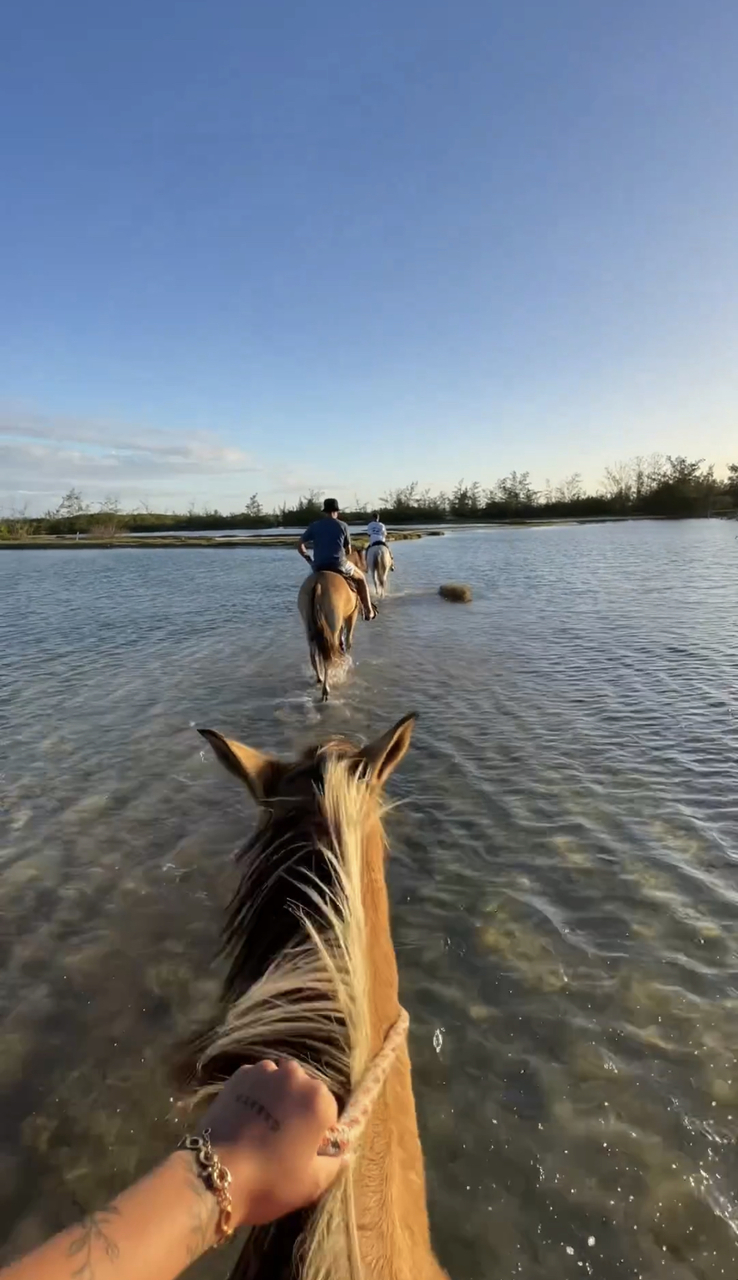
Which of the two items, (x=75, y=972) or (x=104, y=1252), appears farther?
(x=75, y=972)

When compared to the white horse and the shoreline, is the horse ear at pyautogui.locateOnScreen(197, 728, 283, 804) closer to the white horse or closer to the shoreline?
the white horse

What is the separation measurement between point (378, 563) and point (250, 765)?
17.7 metres

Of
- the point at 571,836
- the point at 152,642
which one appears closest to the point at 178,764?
the point at 571,836

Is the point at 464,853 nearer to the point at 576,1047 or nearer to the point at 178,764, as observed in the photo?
the point at 576,1047

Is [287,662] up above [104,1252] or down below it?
below

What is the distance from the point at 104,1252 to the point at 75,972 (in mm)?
3430

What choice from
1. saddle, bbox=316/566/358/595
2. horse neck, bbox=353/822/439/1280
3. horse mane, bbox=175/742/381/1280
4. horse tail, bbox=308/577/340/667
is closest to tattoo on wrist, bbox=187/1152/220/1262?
horse mane, bbox=175/742/381/1280

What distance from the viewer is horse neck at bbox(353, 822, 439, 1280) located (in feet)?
4.22

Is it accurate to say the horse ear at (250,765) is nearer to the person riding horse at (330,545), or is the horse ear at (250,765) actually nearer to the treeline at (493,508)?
the person riding horse at (330,545)

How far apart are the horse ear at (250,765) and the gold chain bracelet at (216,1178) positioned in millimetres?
1051

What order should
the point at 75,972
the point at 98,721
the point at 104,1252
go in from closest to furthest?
the point at 104,1252, the point at 75,972, the point at 98,721

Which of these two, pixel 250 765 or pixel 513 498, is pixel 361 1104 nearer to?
pixel 250 765

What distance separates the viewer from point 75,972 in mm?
3822

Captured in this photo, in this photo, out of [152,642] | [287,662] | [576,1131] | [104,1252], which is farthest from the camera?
[152,642]
